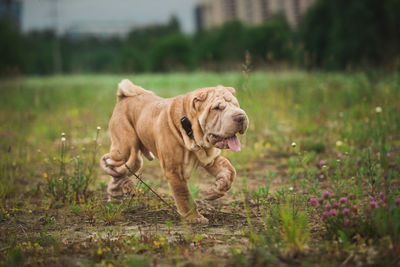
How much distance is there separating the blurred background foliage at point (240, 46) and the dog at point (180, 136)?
2.63 m

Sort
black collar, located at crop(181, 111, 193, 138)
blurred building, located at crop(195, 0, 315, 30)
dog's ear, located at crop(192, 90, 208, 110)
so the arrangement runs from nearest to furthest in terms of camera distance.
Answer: dog's ear, located at crop(192, 90, 208, 110)
black collar, located at crop(181, 111, 193, 138)
blurred building, located at crop(195, 0, 315, 30)

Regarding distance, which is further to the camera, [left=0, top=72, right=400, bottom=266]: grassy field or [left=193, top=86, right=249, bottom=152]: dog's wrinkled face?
[left=193, top=86, right=249, bottom=152]: dog's wrinkled face

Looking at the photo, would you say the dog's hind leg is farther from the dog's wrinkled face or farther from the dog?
the dog's wrinkled face

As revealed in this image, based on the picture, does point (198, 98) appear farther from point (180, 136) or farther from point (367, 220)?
point (367, 220)

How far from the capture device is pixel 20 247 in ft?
10.1

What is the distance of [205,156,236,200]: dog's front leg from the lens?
362cm

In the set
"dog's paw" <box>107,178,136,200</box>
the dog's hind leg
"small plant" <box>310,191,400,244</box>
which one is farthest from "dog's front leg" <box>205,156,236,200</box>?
"dog's paw" <box>107,178,136,200</box>

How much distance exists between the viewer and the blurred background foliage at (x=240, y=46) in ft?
46.1

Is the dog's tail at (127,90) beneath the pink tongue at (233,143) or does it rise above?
above

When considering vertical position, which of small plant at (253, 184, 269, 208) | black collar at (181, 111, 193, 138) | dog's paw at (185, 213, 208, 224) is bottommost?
dog's paw at (185, 213, 208, 224)

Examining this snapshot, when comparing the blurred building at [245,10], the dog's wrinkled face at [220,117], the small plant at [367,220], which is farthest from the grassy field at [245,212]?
the blurred building at [245,10]

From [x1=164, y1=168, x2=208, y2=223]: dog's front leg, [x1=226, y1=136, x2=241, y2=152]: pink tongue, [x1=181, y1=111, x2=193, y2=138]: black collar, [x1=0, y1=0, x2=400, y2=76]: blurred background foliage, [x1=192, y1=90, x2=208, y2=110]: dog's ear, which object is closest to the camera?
[x1=226, y1=136, x2=241, y2=152]: pink tongue

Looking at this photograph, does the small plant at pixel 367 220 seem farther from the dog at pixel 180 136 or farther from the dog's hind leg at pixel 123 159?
the dog's hind leg at pixel 123 159

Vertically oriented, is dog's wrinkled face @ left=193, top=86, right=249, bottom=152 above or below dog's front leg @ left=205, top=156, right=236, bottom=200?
above
